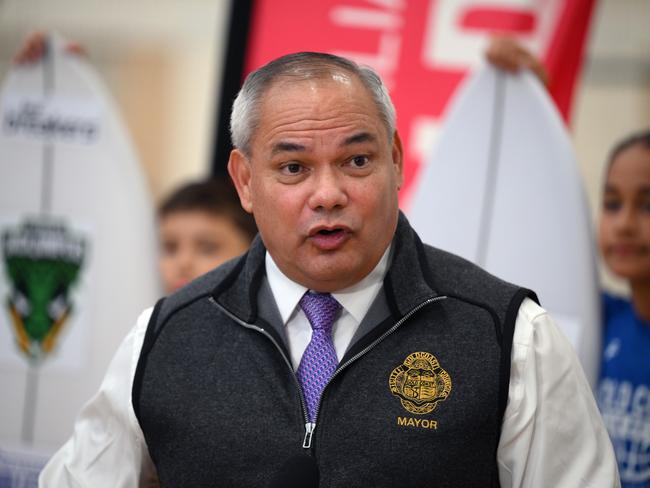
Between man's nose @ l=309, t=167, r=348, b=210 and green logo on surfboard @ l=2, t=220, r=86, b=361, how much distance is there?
152cm

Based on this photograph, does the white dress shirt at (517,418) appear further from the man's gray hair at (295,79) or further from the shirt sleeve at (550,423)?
the man's gray hair at (295,79)

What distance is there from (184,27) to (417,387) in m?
4.77

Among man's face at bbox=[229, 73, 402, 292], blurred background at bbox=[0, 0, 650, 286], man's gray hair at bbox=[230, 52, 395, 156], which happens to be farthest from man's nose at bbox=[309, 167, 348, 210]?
blurred background at bbox=[0, 0, 650, 286]

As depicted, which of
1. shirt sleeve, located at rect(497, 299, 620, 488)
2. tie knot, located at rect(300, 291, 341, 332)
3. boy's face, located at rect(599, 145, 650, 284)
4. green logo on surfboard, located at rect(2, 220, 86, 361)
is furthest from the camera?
green logo on surfboard, located at rect(2, 220, 86, 361)

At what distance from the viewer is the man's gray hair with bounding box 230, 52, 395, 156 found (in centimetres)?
122

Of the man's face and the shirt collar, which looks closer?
the man's face

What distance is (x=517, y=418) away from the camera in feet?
3.89

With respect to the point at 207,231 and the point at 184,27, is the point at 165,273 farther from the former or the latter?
the point at 184,27

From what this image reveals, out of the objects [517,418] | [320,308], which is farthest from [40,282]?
[517,418]

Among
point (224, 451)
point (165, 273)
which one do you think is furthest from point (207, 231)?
point (224, 451)

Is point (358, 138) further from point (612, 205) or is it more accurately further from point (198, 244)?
point (198, 244)

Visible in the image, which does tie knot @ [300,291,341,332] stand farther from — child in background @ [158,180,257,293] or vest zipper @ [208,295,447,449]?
child in background @ [158,180,257,293]

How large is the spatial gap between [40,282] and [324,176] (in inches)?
61.4

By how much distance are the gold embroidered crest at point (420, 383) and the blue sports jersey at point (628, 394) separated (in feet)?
3.07
